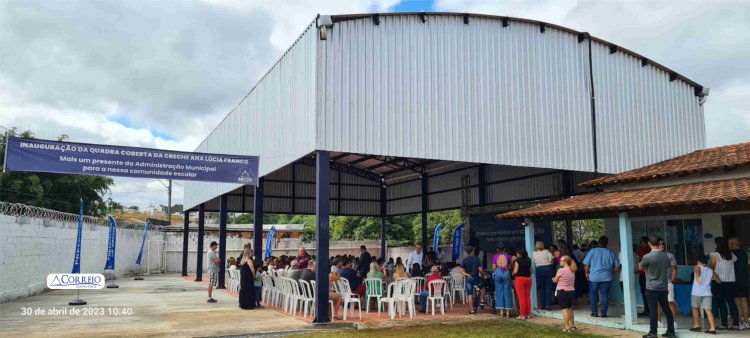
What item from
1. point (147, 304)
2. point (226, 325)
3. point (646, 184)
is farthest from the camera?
point (147, 304)

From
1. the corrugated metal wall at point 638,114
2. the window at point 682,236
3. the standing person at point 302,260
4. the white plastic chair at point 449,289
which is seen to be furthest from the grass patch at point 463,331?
the corrugated metal wall at point 638,114

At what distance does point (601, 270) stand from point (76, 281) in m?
12.0

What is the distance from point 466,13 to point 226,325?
27.1 ft

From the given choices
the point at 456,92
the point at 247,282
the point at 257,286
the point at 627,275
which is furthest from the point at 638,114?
the point at 247,282

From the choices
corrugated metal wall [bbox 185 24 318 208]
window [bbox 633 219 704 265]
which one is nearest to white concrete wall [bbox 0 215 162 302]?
corrugated metal wall [bbox 185 24 318 208]

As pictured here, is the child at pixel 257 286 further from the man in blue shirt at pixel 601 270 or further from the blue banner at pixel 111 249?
the blue banner at pixel 111 249

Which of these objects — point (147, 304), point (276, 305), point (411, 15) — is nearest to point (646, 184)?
point (411, 15)

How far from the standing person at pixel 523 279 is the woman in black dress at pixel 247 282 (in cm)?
563

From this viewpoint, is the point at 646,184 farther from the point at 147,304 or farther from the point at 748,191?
the point at 147,304

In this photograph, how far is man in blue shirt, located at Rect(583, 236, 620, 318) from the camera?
965cm

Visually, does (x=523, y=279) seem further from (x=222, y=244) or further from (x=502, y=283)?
(x=222, y=244)

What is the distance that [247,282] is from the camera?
12.0 m

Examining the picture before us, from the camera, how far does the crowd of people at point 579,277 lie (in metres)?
8.08

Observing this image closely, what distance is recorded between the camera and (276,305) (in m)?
12.6
